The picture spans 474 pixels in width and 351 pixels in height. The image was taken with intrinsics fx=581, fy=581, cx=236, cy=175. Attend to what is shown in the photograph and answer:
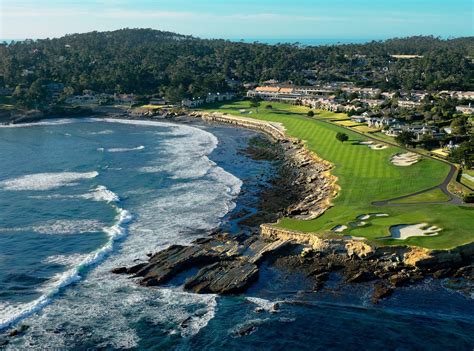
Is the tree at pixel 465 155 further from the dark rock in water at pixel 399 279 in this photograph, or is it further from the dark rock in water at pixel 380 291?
the dark rock in water at pixel 380 291

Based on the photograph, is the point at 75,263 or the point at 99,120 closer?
the point at 75,263

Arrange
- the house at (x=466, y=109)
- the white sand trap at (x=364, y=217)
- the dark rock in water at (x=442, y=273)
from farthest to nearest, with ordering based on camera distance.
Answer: the house at (x=466, y=109), the white sand trap at (x=364, y=217), the dark rock in water at (x=442, y=273)

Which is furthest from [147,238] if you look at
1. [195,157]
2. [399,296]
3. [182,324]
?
[195,157]

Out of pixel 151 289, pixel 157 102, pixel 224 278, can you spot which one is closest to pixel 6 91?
pixel 157 102

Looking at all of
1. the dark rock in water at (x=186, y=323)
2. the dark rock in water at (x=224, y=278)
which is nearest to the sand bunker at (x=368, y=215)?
the dark rock in water at (x=224, y=278)

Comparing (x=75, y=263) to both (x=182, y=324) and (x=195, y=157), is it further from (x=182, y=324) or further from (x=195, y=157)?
(x=195, y=157)

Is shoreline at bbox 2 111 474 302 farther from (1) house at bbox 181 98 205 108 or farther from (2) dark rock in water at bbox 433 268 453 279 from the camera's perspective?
(1) house at bbox 181 98 205 108
